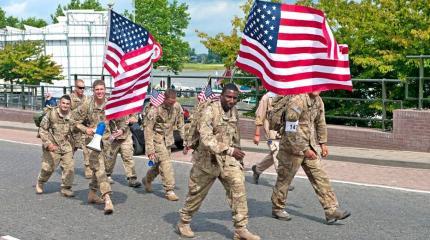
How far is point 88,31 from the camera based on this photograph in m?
51.6

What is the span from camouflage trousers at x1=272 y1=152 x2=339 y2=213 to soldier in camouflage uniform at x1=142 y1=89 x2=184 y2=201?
6.63 feet

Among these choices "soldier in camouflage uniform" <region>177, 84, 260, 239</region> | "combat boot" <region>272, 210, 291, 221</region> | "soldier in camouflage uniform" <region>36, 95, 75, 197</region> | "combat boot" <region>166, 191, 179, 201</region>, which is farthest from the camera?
"soldier in camouflage uniform" <region>36, 95, 75, 197</region>

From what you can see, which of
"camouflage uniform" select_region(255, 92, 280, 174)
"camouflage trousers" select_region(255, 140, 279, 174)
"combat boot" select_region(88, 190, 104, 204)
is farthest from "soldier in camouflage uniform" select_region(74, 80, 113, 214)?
"camouflage trousers" select_region(255, 140, 279, 174)

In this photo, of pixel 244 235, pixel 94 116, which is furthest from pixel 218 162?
pixel 94 116

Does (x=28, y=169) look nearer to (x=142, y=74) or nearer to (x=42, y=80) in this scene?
Answer: (x=142, y=74)

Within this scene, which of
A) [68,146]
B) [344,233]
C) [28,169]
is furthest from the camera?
[28,169]

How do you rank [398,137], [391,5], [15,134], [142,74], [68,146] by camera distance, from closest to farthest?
[142,74], [68,146], [398,137], [391,5], [15,134]

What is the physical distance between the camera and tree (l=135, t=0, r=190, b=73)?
58.4 metres

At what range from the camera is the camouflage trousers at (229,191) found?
6551 mm

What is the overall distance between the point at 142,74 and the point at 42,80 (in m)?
32.6

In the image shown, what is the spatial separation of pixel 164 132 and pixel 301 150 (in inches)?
110

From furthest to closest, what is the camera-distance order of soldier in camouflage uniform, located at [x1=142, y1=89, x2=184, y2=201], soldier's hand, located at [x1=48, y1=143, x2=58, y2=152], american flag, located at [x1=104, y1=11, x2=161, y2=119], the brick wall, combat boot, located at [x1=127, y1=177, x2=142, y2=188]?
the brick wall, combat boot, located at [x1=127, y1=177, x2=142, y2=188], soldier's hand, located at [x1=48, y1=143, x2=58, y2=152], soldier in camouflage uniform, located at [x1=142, y1=89, x2=184, y2=201], american flag, located at [x1=104, y1=11, x2=161, y2=119]

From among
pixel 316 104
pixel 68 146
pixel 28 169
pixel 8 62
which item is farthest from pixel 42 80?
pixel 316 104

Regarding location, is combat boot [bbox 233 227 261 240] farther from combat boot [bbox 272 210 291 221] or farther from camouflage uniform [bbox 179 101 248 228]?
combat boot [bbox 272 210 291 221]
